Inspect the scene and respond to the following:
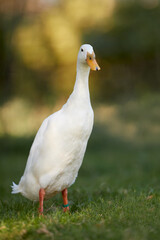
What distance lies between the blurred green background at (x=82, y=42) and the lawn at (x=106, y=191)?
3915mm

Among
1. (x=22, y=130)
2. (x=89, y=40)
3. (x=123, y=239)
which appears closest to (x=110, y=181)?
(x=123, y=239)

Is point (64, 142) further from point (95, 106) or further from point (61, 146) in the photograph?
point (95, 106)

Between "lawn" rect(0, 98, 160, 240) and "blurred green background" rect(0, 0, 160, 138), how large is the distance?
3.92 meters

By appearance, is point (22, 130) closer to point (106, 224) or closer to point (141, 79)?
point (141, 79)

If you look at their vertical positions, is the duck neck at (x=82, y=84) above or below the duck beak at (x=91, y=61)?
below

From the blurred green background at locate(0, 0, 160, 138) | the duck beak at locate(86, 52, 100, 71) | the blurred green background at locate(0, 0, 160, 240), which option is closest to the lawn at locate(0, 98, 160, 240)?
the blurred green background at locate(0, 0, 160, 240)

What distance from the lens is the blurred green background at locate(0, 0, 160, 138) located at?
58.0 feet

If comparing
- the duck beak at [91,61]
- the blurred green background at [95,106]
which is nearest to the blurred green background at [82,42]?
the blurred green background at [95,106]

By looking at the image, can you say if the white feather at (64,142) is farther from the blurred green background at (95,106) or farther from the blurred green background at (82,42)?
the blurred green background at (82,42)

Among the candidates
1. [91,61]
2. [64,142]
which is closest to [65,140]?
[64,142]

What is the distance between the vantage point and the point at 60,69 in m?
20.4

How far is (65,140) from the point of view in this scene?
13.1ft

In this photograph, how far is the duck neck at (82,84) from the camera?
411 centimetres

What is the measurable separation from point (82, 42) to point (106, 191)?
48.1ft
